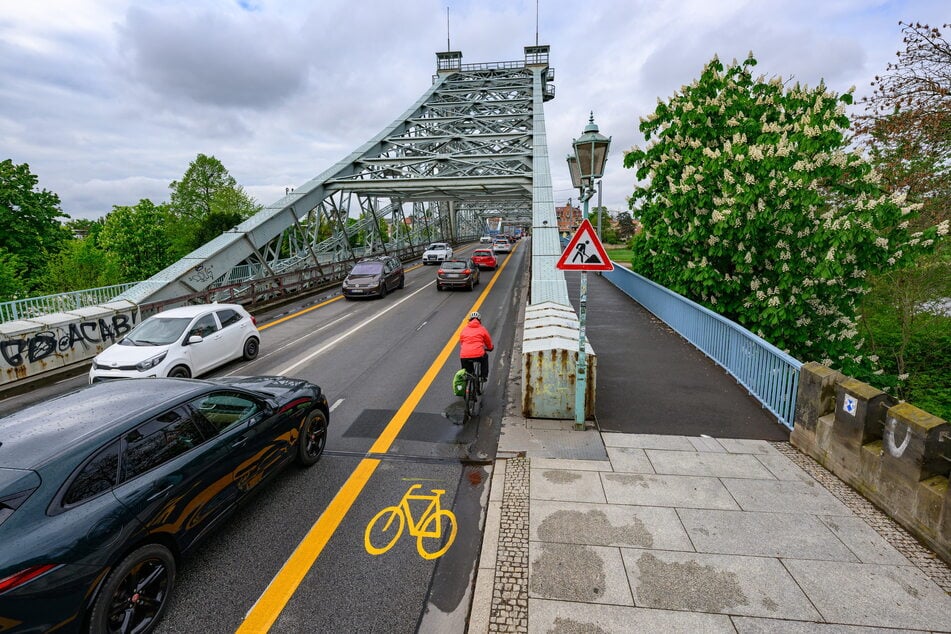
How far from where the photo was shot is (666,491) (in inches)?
193

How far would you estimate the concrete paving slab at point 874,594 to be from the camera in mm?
3268

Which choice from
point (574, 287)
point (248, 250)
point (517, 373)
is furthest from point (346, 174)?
point (517, 373)

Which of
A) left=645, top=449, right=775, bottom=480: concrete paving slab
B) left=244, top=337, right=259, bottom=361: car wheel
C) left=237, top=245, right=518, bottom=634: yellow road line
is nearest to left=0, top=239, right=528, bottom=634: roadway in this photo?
left=237, top=245, right=518, bottom=634: yellow road line

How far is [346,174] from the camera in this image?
25.1 meters

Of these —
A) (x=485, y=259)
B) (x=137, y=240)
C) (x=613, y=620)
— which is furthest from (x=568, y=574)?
(x=137, y=240)

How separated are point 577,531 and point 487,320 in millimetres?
10902

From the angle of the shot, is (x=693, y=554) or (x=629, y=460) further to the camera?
(x=629, y=460)

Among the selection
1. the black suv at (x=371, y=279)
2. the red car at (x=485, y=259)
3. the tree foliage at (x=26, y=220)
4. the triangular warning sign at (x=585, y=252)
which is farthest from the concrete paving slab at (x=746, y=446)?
the tree foliage at (x=26, y=220)

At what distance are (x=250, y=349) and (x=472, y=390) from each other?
6.42 m

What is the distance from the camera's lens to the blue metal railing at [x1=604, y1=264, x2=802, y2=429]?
253 inches

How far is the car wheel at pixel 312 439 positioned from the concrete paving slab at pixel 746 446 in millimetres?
5311

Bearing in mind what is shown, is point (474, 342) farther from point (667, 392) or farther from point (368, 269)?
point (368, 269)

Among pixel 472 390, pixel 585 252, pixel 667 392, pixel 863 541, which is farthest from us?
pixel 667 392

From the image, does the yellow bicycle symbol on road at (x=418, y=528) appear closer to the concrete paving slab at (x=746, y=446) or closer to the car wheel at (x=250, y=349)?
the concrete paving slab at (x=746, y=446)
